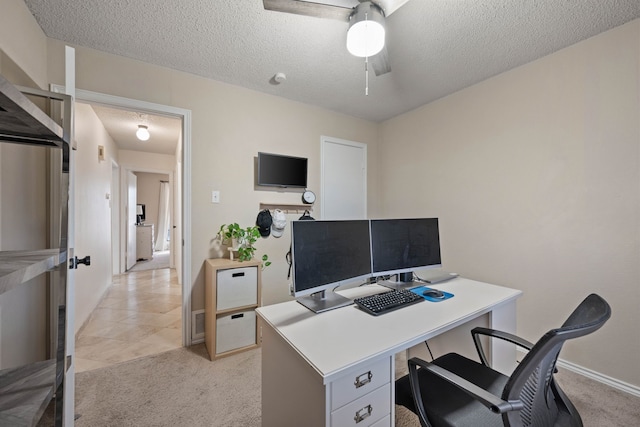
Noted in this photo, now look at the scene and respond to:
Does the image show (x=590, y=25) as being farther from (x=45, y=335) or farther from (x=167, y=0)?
(x=45, y=335)

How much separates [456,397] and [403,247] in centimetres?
84

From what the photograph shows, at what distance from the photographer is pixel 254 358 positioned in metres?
2.21

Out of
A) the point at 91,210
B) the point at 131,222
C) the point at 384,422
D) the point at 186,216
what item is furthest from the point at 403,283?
the point at 131,222

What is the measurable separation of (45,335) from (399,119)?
405 cm

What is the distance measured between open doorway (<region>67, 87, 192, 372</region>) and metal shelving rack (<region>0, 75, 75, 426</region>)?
1381mm

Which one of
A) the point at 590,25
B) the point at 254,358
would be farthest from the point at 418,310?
the point at 590,25

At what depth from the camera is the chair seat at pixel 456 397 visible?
956 mm

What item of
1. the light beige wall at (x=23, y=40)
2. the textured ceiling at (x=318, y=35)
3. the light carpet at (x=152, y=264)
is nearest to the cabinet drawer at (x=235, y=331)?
the light beige wall at (x=23, y=40)

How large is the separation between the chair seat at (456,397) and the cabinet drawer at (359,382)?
0.22 meters

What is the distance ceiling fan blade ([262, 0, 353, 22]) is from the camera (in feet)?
4.36

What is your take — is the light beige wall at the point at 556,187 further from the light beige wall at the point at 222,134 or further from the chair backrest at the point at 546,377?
the light beige wall at the point at 222,134

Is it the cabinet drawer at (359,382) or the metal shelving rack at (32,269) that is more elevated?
the metal shelving rack at (32,269)

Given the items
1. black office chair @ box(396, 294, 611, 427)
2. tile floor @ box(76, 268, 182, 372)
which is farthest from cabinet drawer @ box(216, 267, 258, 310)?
black office chair @ box(396, 294, 611, 427)

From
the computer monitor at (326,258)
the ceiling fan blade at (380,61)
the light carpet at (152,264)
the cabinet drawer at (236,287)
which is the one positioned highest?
the ceiling fan blade at (380,61)
